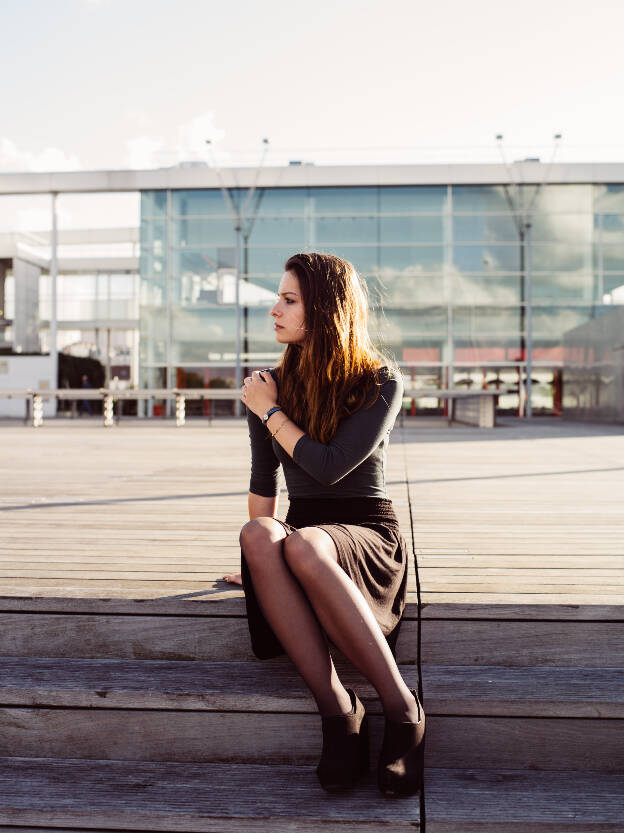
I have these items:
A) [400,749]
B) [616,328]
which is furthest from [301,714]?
[616,328]

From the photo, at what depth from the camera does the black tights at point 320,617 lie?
1969mm

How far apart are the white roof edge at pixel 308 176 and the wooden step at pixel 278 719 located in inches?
906

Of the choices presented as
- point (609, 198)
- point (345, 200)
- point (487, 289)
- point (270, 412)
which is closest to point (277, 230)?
point (345, 200)

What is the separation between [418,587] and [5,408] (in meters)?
24.7

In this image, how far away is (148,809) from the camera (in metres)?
1.88

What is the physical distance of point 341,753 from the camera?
1914 millimetres

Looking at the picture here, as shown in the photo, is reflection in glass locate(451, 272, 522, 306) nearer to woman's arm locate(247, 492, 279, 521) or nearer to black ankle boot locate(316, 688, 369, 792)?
woman's arm locate(247, 492, 279, 521)

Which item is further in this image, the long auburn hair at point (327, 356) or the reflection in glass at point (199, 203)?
the reflection in glass at point (199, 203)

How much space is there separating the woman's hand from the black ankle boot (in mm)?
982

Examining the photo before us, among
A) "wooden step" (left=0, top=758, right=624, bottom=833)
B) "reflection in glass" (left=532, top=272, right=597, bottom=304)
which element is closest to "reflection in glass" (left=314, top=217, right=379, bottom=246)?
"reflection in glass" (left=532, top=272, right=597, bottom=304)

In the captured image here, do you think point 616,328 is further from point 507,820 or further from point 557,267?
point 507,820

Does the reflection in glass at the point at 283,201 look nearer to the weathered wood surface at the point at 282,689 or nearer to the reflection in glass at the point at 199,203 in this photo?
the reflection in glass at the point at 199,203

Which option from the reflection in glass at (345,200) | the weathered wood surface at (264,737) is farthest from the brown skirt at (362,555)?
the reflection in glass at (345,200)

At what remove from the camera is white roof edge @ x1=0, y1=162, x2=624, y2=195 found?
2342cm
